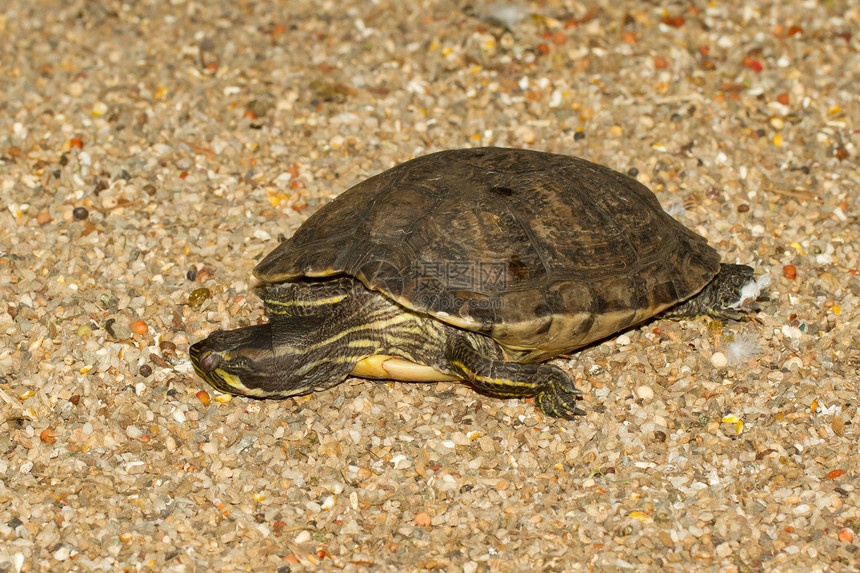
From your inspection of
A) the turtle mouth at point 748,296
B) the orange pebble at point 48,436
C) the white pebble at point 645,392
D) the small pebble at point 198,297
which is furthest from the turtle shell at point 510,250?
the orange pebble at point 48,436

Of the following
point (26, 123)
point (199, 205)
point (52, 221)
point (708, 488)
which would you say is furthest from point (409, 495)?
point (26, 123)

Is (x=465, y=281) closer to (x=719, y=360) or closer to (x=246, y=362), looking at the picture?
(x=246, y=362)

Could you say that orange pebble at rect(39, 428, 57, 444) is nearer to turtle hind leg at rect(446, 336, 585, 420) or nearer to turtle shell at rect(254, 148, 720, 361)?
turtle shell at rect(254, 148, 720, 361)

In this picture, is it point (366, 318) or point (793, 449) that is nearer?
point (793, 449)

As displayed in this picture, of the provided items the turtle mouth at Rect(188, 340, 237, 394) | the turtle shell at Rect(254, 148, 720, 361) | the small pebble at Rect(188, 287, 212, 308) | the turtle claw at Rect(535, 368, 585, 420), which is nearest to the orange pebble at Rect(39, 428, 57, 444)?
the turtle mouth at Rect(188, 340, 237, 394)

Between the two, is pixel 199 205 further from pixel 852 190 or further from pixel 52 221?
pixel 852 190
